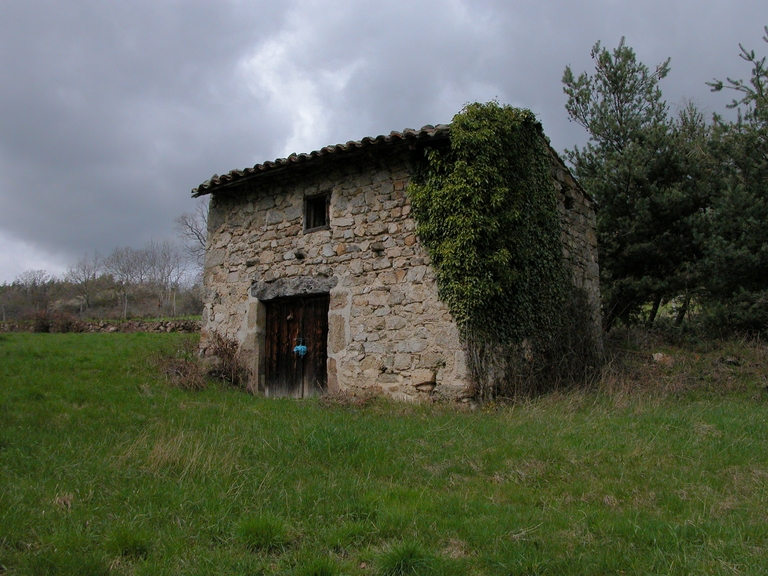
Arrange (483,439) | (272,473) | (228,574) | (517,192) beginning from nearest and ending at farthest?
(228,574)
(272,473)
(483,439)
(517,192)

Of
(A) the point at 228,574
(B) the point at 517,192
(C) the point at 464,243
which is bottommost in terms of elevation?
(A) the point at 228,574

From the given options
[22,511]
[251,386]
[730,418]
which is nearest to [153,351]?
[251,386]

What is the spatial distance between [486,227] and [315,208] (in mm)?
3259

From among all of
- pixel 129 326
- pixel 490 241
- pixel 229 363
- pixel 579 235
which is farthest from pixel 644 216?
pixel 129 326

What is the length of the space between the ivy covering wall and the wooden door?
92.3 inches

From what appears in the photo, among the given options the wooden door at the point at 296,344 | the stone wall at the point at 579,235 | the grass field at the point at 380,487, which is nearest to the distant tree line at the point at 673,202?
the stone wall at the point at 579,235

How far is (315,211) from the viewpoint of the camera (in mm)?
9336

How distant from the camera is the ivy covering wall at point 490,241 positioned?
7.32 metres

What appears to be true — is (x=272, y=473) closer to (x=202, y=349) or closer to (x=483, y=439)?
(x=483, y=439)

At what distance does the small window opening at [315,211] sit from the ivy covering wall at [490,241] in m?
1.92

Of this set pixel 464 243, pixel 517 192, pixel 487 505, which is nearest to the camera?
pixel 487 505

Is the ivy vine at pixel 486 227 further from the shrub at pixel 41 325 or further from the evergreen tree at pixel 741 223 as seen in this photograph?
the shrub at pixel 41 325

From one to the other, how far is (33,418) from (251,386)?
3.76m

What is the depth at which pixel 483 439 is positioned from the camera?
5227 mm
